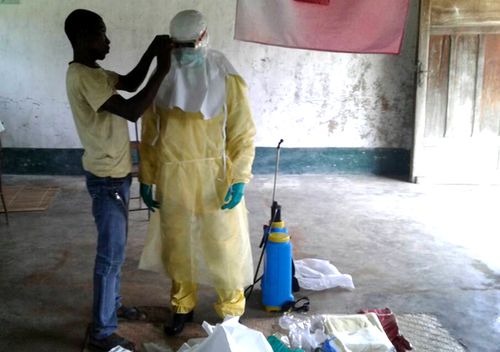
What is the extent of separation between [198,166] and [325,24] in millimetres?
1096

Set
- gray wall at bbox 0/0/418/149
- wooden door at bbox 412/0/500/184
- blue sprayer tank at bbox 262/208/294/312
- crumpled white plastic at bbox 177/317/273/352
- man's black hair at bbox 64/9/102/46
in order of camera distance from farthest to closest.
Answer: gray wall at bbox 0/0/418/149
wooden door at bbox 412/0/500/184
blue sprayer tank at bbox 262/208/294/312
man's black hair at bbox 64/9/102/46
crumpled white plastic at bbox 177/317/273/352

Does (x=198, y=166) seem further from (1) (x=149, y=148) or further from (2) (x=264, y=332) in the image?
(2) (x=264, y=332)

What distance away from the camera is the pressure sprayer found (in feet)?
8.74

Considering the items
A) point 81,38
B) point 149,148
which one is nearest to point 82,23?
point 81,38

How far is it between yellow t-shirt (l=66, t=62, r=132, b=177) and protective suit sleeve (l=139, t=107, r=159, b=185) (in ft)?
0.58

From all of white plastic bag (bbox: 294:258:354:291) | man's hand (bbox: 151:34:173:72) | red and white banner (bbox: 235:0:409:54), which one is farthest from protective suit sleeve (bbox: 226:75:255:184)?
white plastic bag (bbox: 294:258:354:291)

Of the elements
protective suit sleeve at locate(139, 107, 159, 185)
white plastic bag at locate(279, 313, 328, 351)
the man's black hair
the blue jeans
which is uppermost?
the man's black hair

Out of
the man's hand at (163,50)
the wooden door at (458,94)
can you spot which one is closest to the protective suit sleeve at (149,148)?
the man's hand at (163,50)

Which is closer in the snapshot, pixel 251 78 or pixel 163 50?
pixel 163 50

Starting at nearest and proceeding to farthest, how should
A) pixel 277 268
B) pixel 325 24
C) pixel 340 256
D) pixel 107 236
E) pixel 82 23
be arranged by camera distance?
pixel 82 23, pixel 107 236, pixel 277 268, pixel 325 24, pixel 340 256

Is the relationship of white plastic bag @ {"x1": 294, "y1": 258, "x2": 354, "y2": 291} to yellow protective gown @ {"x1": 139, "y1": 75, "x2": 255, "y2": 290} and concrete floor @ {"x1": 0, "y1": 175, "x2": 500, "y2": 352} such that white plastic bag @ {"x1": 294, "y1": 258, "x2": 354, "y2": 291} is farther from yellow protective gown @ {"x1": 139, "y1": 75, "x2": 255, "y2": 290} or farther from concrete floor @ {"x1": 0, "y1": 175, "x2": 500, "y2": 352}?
yellow protective gown @ {"x1": 139, "y1": 75, "x2": 255, "y2": 290}

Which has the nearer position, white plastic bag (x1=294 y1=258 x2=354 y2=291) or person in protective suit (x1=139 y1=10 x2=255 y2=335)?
person in protective suit (x1=139 y1=10 x2=255 y2=335)

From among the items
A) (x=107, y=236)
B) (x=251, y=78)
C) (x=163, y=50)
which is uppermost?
(x=251, y=78)

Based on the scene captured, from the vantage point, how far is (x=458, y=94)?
5430 mm
